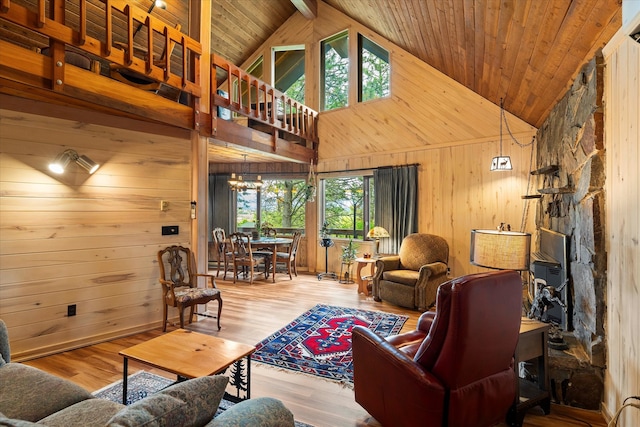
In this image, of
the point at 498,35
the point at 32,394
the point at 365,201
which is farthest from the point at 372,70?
the point at 32,394

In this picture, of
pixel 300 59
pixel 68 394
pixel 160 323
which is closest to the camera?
pixel 68 394

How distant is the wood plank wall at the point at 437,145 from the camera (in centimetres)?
487

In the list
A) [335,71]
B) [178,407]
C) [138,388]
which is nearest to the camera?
[178,407]

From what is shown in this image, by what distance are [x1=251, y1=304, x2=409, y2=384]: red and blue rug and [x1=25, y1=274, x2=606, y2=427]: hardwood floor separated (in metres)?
0.12

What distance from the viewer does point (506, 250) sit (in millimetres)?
2170

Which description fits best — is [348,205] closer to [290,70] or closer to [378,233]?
[378,233]

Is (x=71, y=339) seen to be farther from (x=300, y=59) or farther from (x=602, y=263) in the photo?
(x=300, y=59)

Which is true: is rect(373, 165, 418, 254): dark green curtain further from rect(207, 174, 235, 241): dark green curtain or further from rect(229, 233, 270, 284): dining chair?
rect(207, 174, 235, 241): dark green curtain

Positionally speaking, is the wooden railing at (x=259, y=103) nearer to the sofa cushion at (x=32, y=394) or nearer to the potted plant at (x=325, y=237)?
the potted plant at (x=325, y=237)

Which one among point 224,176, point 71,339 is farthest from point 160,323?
point 224,176

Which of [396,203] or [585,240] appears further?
[396,203]

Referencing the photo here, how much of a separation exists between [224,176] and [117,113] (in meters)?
4.72

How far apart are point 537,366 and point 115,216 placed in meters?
4.11

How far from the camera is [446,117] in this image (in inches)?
210
